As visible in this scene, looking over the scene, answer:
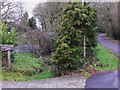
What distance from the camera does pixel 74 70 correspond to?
1040cm

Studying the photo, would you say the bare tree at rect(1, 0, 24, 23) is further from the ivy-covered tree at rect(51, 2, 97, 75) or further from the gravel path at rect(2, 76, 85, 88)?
the gravel path at rect(2, 76, 85, 88)

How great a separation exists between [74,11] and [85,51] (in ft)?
6.80

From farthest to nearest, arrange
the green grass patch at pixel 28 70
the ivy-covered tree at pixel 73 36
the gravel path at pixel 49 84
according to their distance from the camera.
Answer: the ivy-covered tree at pixel 73 36 < the green grass patch at pixel 28 70 < the gravel path at pixel 49 84

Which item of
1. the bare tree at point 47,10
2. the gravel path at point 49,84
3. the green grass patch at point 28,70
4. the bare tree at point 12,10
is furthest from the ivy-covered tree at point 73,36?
the bare tree at point 12,10

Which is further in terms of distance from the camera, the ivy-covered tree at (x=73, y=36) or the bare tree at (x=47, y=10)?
the bare tree at (x=47, y=10)

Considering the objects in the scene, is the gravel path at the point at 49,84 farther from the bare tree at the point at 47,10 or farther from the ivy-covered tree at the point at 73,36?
the bare tree at the point at 47,10

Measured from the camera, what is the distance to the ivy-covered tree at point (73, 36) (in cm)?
1037

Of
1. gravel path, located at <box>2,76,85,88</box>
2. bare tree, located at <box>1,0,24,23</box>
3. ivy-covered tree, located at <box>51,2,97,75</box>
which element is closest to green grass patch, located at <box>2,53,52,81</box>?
ivy-covered tree, located at <box>51,2,97,75</box>

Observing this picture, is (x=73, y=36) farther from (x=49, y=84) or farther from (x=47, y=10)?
(x=47, y=10)

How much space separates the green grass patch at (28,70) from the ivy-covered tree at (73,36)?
3.37ft

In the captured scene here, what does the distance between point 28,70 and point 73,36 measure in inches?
104

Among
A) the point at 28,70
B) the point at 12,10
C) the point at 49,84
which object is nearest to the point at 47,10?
the point at 12,10

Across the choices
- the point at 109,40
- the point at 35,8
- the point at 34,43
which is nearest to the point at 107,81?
the point at 34,43

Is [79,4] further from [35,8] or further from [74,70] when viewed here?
[35,8]
